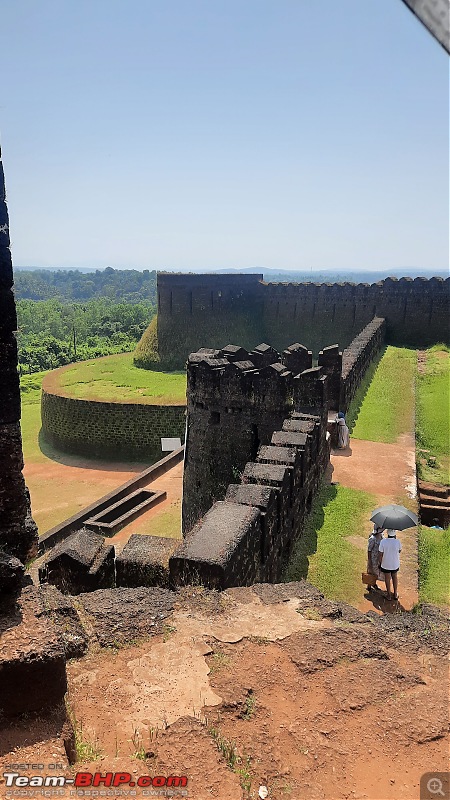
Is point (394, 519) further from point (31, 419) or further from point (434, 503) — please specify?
point (31, 419)

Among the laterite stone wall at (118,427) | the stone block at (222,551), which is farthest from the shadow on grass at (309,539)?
the laterite stone wall at (118,427)

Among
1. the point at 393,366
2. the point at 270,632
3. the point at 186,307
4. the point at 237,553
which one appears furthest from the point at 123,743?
the point at 186,307

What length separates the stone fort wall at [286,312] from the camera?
23.4 meters

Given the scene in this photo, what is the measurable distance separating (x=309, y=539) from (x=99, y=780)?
5.16m

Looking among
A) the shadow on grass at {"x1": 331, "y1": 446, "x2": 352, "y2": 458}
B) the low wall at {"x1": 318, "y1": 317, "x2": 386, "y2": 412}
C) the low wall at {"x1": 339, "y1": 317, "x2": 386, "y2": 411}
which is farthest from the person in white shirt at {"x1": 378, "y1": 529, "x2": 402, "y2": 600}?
the low wall at {"x1": 339, "y1": 317, "x2": 386, "y2": 411}

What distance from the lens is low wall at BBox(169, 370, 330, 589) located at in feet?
16.7

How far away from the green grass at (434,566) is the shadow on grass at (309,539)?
4.58 ft

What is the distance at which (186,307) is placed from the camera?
3073cm

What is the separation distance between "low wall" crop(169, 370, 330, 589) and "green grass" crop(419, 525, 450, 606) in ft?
5.51

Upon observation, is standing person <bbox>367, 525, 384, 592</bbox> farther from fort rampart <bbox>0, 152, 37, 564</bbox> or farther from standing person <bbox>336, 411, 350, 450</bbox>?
standing person <bbox>336, 411, 350, 450</bbox>

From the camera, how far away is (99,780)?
292 cm

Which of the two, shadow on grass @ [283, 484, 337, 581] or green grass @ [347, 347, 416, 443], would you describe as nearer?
shadow on grass @ [283, 484, 337, 581]

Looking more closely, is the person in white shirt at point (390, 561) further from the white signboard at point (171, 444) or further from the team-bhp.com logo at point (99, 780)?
the white signboard at point (171, 444)

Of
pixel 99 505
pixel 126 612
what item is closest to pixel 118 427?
pixel 99 505
